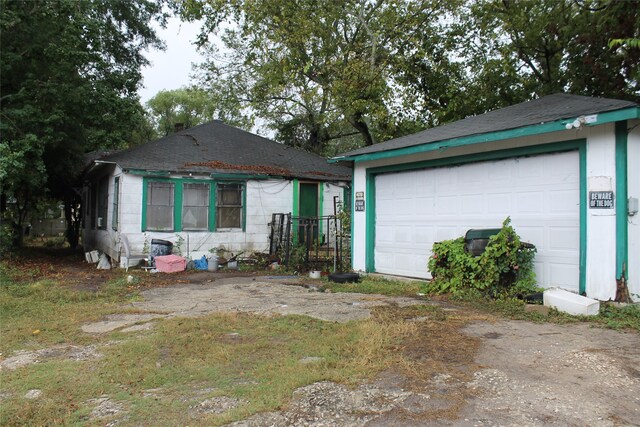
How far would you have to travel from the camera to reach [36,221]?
30.8 meters

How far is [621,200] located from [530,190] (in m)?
1.34

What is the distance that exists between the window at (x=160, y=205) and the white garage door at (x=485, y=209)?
622 cm

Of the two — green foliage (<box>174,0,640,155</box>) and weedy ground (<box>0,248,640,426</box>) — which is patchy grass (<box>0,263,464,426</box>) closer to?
weedy ground (<box>0,248,640,426</box>)

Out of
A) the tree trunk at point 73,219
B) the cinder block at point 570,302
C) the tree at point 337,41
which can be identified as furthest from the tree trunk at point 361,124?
the tree trunk at point 73,219

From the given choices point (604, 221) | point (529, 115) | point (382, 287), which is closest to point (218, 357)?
point (382, 287)

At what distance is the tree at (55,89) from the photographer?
1198 cm

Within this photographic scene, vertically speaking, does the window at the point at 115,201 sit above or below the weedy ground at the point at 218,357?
above

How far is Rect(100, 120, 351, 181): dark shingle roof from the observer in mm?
13062

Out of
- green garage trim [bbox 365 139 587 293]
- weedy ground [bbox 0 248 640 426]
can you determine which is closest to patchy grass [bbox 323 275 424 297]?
green garage trim [bbox 365 139 587 293]

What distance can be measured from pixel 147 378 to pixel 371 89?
12.6 meters

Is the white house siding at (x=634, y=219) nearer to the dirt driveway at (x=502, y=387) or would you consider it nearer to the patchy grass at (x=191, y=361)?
the dirt driveway at (x=502, y=387)

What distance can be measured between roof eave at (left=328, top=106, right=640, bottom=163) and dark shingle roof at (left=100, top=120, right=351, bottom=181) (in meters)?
5.02

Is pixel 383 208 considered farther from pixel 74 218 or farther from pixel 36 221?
pixel 36 221

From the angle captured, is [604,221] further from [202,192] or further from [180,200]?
[180,200]
